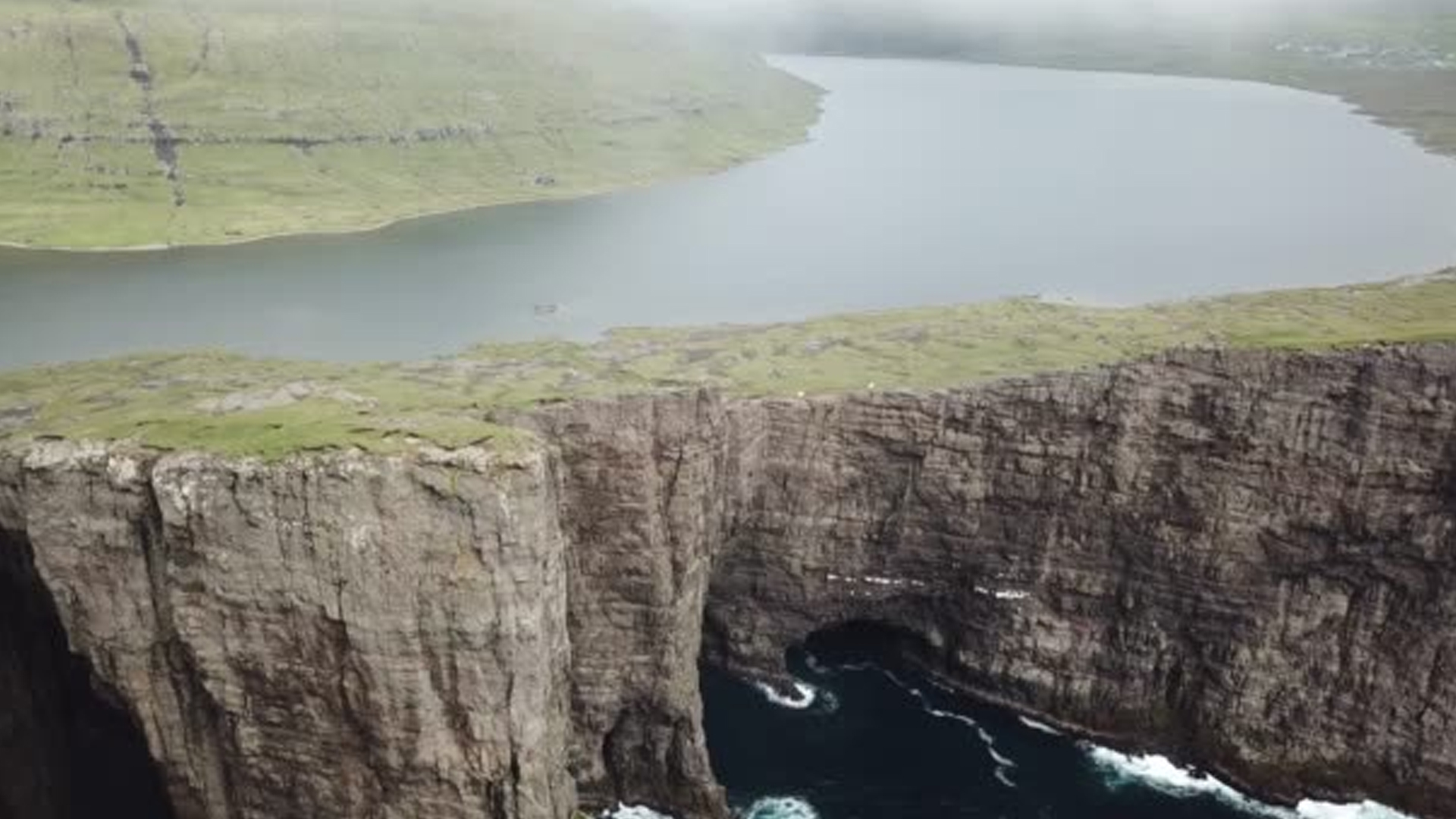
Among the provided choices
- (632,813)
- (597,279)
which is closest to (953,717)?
(632,813)

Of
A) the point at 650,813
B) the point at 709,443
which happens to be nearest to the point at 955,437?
the point at 709,443

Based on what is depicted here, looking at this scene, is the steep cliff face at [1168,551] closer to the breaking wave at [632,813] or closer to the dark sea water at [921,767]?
the dark sea water at [921,767]

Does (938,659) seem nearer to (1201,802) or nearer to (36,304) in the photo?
(1201,802)

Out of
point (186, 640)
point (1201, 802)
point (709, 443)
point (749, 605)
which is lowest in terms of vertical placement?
point (1201, 802)

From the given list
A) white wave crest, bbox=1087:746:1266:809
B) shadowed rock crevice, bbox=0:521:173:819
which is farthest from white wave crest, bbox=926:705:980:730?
shadowed rock crevice, bbox=0:521:173:819

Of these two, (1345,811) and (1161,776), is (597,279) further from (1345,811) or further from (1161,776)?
(1345,811)

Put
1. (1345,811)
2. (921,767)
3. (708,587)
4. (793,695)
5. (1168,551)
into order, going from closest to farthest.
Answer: (1345,811), (921,767), (1168,551), (708,587), (793,695)
